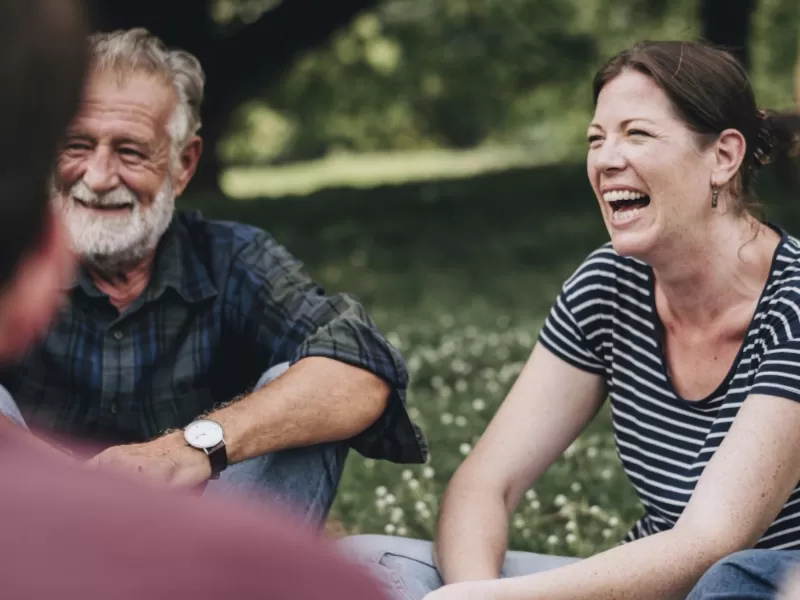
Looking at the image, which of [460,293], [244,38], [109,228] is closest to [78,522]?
[109,228]

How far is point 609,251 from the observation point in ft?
12.2

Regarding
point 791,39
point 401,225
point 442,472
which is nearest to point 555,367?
point 442,472

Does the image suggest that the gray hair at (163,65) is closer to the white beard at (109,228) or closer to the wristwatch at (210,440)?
the white beard at (109,228)

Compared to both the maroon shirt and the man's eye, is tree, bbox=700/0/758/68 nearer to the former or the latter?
the man's eye

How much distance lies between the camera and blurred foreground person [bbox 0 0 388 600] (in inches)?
42.5

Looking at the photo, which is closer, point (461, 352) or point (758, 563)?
point (758, 563)

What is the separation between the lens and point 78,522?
1.09m

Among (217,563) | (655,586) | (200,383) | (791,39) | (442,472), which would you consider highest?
(791,39)

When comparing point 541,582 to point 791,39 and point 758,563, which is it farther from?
point 791,39

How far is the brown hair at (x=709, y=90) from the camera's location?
11.2 ft

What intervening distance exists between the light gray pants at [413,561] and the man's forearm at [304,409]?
30 cm

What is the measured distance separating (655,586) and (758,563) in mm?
319

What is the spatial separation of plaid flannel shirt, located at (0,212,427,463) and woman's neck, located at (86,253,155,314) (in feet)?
0.09

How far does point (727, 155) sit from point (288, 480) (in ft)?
4.40
